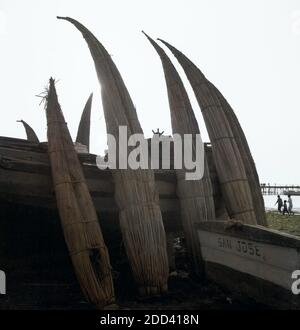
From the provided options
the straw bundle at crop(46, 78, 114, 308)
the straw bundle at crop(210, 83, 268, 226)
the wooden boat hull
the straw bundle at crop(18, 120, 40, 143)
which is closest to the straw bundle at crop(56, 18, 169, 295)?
the straw bundle at crop(46, 78, 114, 308)

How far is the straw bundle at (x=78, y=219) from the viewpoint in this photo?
21.7ft

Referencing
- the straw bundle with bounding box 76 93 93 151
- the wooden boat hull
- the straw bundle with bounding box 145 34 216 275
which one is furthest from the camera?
the straw bundle with bounding box 76 93 93 151

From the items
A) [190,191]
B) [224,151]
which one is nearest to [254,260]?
[190,191]

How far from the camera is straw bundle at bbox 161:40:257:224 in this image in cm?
915

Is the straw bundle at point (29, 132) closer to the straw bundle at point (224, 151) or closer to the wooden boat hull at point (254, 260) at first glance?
the straw bundle at point (224, 151)

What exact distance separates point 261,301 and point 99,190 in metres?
4.38

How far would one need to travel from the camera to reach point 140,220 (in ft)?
24.5

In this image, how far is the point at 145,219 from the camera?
24.6ft

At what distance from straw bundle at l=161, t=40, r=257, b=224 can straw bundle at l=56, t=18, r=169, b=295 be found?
2.39 metres

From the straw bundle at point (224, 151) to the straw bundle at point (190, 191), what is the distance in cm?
47

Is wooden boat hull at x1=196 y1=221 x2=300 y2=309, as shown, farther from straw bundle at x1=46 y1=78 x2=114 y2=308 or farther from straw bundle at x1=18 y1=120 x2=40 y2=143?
straw bundle at x1=18 y1=120 x2=40 y2=143

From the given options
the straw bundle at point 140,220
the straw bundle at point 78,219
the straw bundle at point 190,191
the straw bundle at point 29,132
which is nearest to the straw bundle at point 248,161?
the straw bundle at point 190,191

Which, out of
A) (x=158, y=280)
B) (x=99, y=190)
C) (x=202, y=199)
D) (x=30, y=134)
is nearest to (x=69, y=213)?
(x=99, y=190)

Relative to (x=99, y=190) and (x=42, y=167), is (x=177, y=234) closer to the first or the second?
(x=99, y=190)
